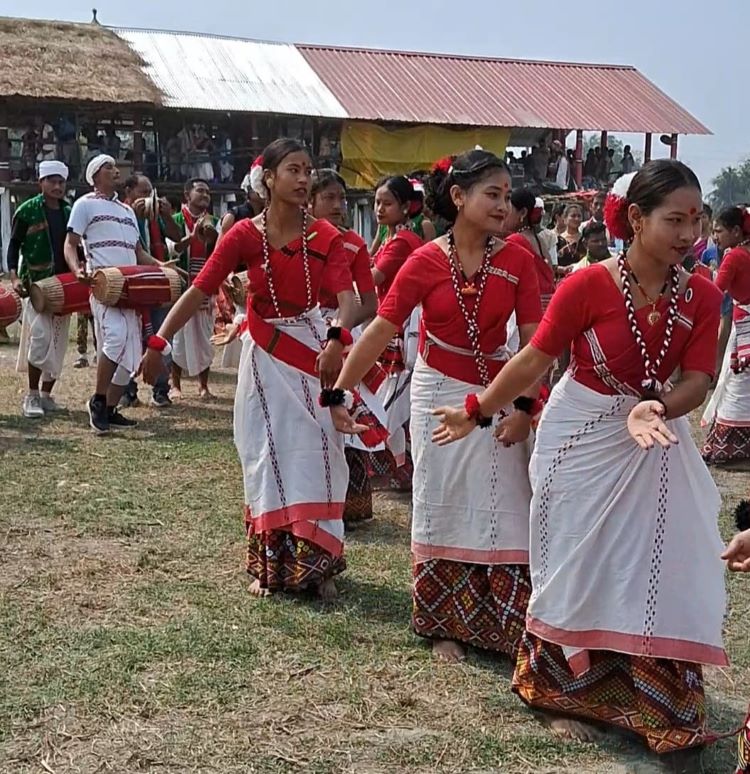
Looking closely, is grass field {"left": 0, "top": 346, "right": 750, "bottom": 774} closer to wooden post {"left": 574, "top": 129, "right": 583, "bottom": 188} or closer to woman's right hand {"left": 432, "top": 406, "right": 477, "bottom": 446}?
woman's right hand {"left": 432, "top": 406, "right": 477, "bottom": 446}

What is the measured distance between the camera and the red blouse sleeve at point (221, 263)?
464 centimetres

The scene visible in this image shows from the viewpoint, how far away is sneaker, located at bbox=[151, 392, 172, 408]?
9469 mm

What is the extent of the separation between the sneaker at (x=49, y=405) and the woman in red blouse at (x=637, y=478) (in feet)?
21.3

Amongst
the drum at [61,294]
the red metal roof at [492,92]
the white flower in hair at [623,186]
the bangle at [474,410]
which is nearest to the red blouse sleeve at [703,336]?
the white flower in hair at [623,186]

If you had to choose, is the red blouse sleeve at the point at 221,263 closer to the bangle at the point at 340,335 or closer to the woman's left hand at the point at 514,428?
the bangle at the point at 340,335

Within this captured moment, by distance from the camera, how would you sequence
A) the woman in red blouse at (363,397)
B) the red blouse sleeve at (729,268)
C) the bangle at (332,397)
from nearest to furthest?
the bangle at (332,397) < the woman in red blouse at (363,397) < the red blouse sleeve at (729,268)

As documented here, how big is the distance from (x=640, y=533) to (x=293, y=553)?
1.85 meters

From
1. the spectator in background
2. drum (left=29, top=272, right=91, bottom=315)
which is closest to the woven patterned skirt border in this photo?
drum (left=29, top=272, right=91, bottom=315)

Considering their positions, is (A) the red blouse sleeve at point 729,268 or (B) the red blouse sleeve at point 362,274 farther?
(A) the red blouse sleeve at point 729,268

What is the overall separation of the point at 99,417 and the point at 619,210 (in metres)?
5.70

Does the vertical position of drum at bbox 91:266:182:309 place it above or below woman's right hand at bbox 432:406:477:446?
above

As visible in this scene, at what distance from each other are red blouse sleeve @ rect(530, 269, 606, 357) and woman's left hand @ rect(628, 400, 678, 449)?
307 mm

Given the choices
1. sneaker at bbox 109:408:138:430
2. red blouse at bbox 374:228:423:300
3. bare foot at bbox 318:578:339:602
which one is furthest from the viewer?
sneaker at bbox 109:408:138:430

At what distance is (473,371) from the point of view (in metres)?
3.92
